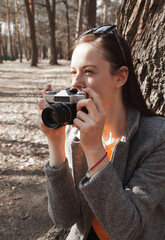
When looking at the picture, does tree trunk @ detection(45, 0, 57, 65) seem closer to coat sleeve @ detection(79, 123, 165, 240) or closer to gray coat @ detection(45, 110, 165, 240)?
gray coat @ detection(45, 110, 165, 240)

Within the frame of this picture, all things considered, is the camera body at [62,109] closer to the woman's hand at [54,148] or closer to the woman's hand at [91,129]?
the woman's hand at [91,129]

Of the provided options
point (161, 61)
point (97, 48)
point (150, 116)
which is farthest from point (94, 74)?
point (161, 61)

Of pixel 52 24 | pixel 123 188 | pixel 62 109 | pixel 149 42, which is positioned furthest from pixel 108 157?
pixel 52 24

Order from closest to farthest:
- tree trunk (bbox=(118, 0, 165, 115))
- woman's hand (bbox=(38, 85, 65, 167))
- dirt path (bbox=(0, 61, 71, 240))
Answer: woman's hand (bbox=(38, 85, 65, 167))
tree trunk (bbox=(118, 0, 165, 115))
dirt path (bbox=(0, 61, 71, 240))

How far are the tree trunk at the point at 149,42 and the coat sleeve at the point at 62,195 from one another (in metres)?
1.15

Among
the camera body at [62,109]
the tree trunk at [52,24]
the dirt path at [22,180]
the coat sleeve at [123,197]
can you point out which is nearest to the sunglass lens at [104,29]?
the camera body at [62,109]

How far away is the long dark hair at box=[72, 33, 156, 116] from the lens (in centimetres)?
144

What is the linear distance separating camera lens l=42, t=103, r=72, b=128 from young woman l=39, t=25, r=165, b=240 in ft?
0.23

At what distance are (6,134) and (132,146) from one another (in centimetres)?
388

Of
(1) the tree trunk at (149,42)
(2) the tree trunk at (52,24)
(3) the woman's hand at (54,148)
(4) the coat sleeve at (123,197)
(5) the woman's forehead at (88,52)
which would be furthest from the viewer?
(2) the tree trunk at (52,24)

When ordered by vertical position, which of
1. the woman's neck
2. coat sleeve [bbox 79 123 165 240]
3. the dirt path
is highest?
the woman's neck

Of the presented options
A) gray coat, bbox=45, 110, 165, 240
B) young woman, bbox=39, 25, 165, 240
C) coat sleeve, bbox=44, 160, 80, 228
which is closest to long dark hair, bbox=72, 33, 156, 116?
young woman, bbox=39, 25, 165, 240

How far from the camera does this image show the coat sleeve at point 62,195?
150cm

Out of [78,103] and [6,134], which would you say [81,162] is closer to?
[78,103]
